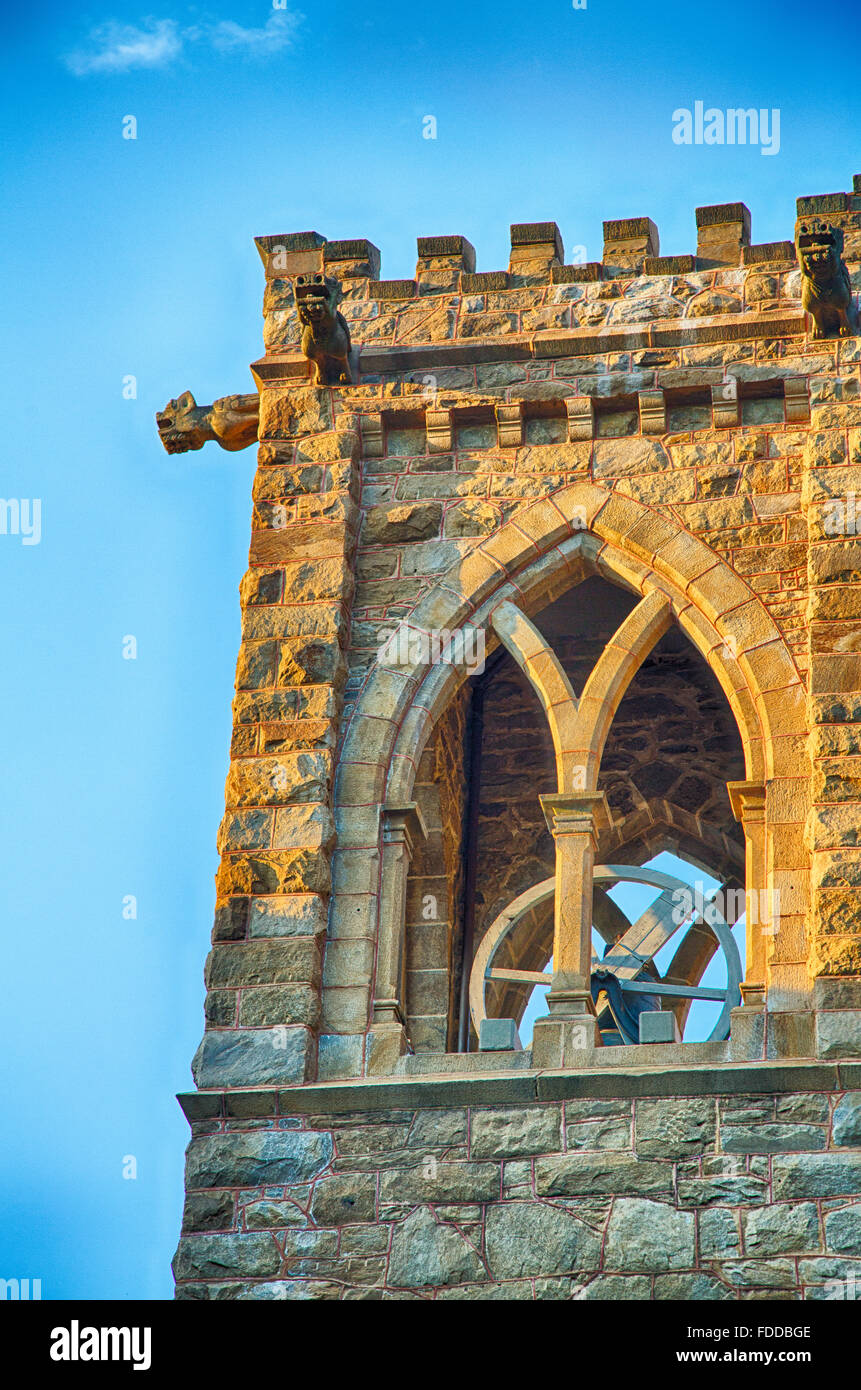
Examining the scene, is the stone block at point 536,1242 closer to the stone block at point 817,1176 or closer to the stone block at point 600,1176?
the stone block at point 600,1176

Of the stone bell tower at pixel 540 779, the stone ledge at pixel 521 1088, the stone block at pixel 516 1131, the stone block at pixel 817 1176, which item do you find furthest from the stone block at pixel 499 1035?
the stone block at pixel 817 1176

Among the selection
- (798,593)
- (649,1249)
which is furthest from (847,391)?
(649,1249)

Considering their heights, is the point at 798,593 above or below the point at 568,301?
below

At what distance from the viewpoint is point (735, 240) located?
15.7 m

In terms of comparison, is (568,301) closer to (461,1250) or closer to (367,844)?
(367,844)

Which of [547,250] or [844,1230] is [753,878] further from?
[547,250]

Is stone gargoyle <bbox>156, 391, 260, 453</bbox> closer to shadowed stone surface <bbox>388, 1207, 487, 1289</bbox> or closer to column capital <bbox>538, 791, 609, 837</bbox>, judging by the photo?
column capital <bbox>538, 791, 609, 837</bbox>

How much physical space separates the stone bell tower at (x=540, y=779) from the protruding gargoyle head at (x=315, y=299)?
19mm

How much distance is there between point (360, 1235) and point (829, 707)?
11.3 feet

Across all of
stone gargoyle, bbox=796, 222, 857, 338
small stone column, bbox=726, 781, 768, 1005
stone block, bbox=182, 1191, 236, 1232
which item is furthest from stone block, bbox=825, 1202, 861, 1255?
stone gargoyle, bbox=796, 222, 857, 338

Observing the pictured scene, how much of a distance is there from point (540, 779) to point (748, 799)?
11.9 feet

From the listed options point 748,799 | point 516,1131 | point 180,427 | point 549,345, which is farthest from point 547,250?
point 516,1131

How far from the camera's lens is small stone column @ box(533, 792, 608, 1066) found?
43.3 ft

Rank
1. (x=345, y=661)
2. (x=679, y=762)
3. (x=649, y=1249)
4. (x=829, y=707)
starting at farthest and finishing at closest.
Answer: (x=679, y=762)
(x=345, y=661)
(x=829, y=707)
(x=649, y=1249)
